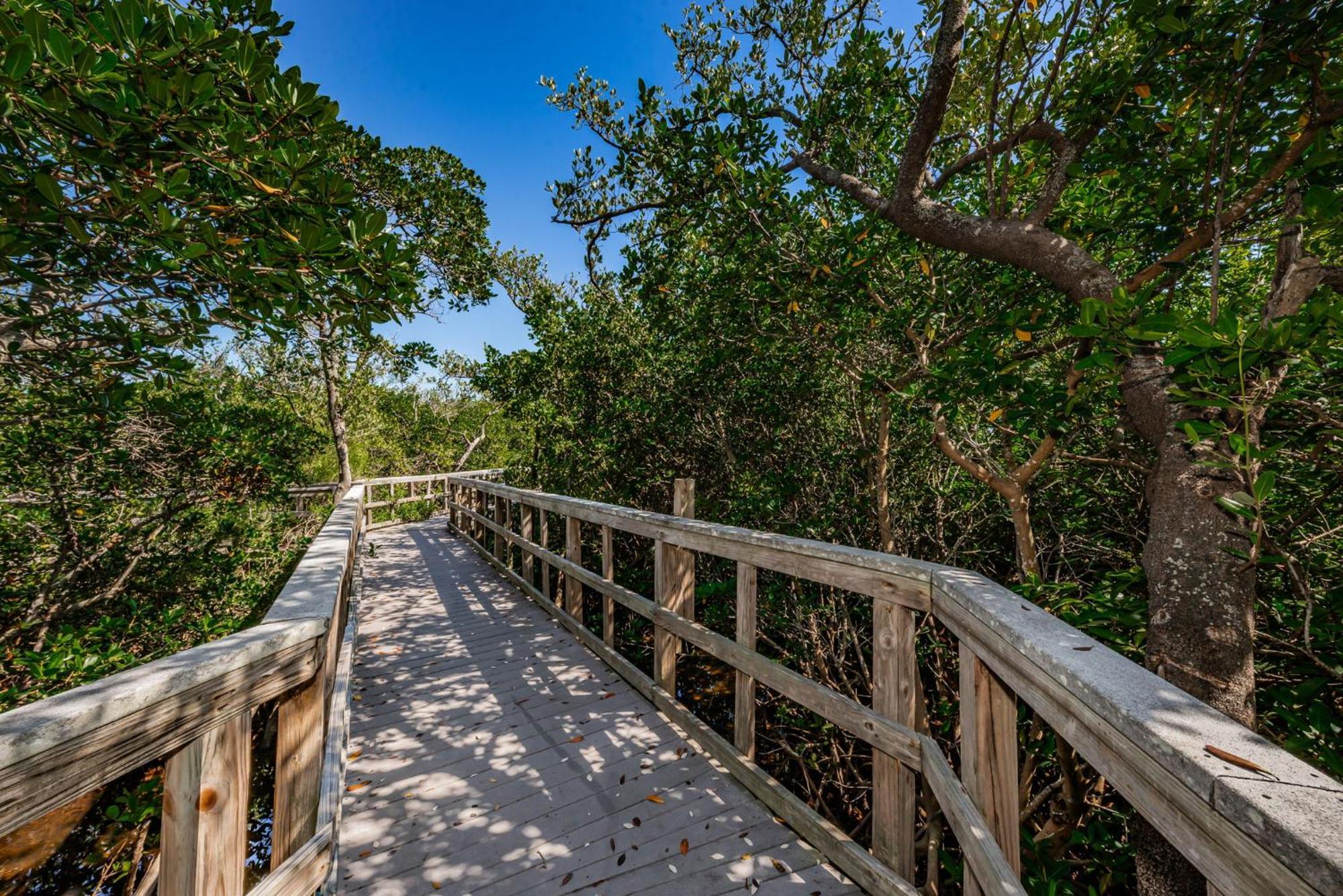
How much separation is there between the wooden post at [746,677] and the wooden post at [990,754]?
1233mm

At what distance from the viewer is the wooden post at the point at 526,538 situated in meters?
5.89

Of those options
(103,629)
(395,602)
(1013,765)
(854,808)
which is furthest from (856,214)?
(103,629)

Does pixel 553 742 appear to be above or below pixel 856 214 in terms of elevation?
below

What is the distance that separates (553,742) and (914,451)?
460cm

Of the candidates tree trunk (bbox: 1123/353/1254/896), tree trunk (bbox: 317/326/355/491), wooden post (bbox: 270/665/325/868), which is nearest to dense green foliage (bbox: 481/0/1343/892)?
tree trunk (bbox: 1123/353/1254/896)

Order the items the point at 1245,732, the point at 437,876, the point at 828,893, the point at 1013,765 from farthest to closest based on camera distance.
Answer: the point at 437,876 → the point at 828,893 → the point at 1013,765 → the point at 1245,732

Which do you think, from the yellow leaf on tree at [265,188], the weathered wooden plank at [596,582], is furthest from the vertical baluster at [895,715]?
the yellow leaf on tree at [265,188]

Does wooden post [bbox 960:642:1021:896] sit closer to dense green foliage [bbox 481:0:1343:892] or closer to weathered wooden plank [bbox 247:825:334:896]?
dense green foliage [bbox 481:0:1343:892]

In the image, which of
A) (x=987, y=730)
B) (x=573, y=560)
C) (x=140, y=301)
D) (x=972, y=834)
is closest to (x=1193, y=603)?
(x=987, y=730)

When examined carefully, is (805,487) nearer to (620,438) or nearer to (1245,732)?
(620,438)

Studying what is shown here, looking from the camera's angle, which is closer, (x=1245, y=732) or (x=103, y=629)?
(x=1245, y=732)

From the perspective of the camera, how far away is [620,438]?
7367mm

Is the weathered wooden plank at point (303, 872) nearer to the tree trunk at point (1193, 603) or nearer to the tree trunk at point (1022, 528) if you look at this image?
the tree trunk at point (1193, 603)

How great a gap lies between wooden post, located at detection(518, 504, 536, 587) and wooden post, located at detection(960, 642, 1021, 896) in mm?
4988
